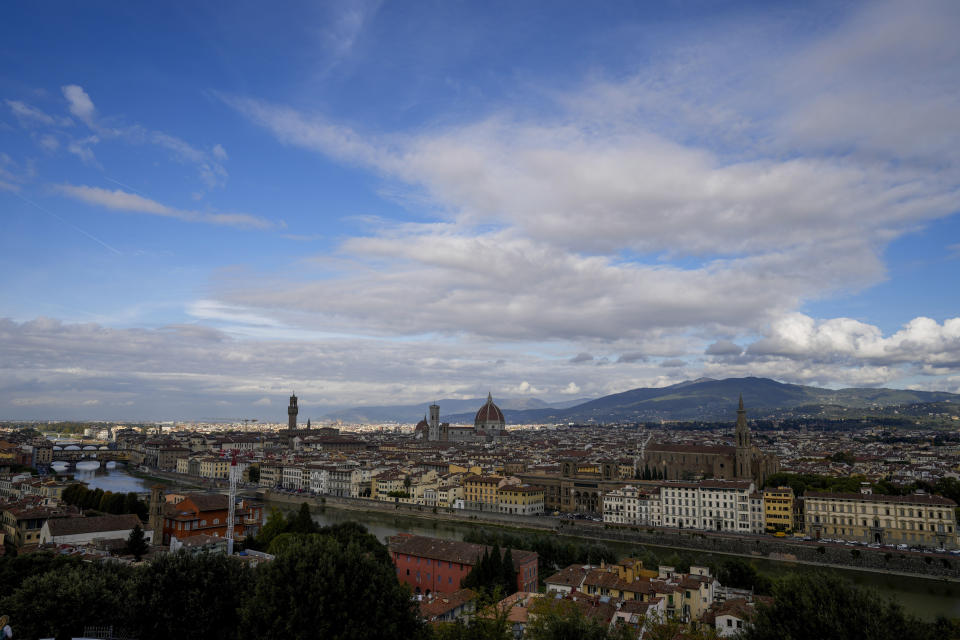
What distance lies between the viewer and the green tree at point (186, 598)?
41.6 ft

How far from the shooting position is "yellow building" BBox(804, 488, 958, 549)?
106 ft

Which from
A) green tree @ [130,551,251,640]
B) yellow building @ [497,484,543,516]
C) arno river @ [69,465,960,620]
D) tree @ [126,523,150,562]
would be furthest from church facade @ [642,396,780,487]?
green tree @ [130,551,251,640]

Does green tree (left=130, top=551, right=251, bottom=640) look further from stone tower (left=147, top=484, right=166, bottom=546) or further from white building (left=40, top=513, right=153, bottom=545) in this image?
stone tower (left=147, top=484, right=166, bottom=546)

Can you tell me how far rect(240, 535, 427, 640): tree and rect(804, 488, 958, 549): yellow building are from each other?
31.3m

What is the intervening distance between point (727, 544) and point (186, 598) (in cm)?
2956

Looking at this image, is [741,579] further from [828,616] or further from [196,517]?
[196,517]

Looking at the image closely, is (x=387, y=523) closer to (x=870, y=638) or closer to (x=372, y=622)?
(x=372, y=622)

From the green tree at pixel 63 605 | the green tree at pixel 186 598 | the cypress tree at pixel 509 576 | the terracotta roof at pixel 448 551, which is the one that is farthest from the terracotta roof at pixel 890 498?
the green tree at pixel 63 605

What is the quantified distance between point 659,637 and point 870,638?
3466mm

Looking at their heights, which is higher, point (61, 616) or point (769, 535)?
point (61, 616)

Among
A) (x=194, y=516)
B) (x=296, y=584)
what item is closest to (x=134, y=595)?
(x=296, y=584)

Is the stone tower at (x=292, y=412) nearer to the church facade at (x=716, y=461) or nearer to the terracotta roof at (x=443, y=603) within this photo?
the church facade at (x=716, y=461)

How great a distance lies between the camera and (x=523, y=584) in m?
23.0

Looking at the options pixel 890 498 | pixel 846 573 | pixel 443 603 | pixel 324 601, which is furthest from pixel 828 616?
pixel 890 498
